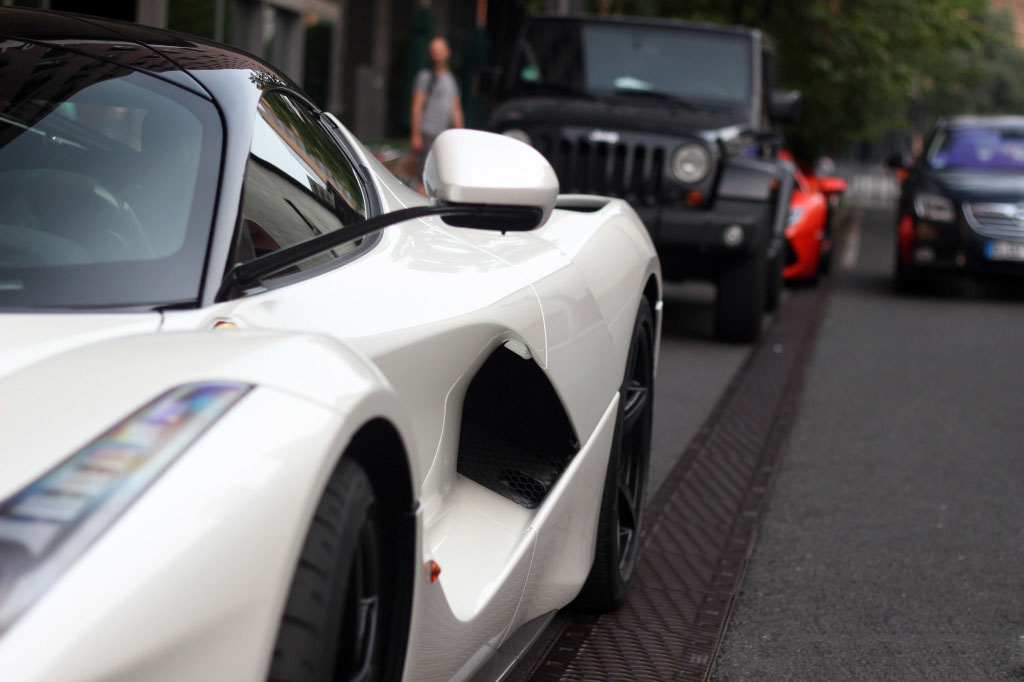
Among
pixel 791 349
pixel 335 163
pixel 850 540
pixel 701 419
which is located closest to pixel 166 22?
pixel 791 349

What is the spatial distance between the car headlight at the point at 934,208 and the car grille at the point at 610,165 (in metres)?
4.51

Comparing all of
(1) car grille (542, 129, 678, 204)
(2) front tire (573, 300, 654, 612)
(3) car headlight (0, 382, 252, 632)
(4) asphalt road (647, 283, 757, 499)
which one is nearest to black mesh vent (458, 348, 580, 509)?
(2) front tire (573, 300, 654, 612)

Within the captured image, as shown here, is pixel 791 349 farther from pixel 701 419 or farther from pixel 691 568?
pixel 691 568

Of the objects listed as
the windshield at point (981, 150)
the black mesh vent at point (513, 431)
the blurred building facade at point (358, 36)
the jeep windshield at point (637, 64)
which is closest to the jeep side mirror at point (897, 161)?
the windshield at point (981, 150)

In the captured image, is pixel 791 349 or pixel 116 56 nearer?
pixel 116 56

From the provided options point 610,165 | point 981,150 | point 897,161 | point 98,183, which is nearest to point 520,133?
point 610,165

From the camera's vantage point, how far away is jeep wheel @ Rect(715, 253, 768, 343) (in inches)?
364

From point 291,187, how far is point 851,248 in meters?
19.1

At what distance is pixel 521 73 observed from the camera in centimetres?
1041

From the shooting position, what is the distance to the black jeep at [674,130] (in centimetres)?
917

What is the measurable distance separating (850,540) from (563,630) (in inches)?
57.6

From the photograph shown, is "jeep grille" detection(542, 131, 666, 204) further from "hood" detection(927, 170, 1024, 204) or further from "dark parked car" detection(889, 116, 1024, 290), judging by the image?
"hood" detection(927, 170, 1024, 204)

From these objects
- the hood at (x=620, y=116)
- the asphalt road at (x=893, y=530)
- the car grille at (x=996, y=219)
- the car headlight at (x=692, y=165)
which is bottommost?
the asphalt road at (x=893, y=530)

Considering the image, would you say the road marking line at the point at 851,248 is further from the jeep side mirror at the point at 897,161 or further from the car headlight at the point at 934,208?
the car headlight at the point at 934,208
